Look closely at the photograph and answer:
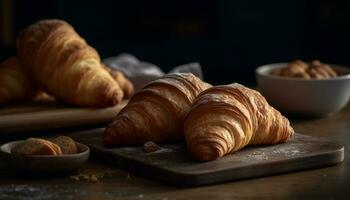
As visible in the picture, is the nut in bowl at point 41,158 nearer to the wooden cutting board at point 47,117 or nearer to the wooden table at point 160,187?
the wooden table at point 160,187

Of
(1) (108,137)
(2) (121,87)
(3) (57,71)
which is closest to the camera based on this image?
(1) (108,137)

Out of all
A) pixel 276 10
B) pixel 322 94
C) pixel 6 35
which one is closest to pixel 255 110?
pixel 322 94

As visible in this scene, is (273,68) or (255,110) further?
(273,68)

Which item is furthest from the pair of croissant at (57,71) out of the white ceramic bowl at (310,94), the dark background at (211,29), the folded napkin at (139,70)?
the dark background at (211,29)

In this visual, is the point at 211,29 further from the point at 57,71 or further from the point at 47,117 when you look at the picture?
the point at 47,117

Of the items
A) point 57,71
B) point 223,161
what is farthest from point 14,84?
point 223,161

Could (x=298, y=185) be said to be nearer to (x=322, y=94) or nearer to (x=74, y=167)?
(x=74, y=167)

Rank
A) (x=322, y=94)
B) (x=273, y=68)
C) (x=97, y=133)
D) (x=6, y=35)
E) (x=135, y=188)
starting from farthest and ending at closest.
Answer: (x=6, y=35) → (x=273, y=68) → (x=322, y=94) → (x=97, y=133) → (x=135, y=188)

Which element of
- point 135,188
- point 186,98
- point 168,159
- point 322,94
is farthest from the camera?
point 322,94
